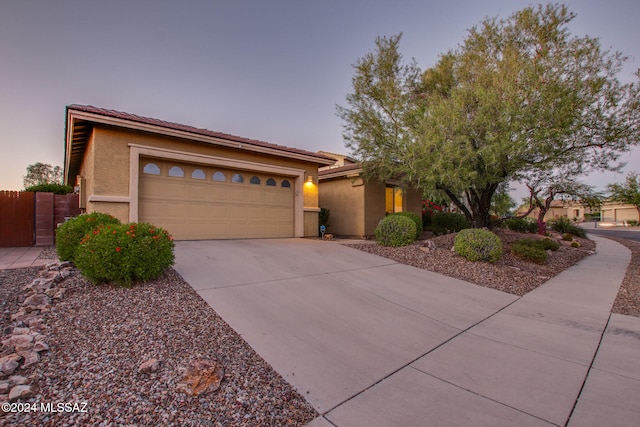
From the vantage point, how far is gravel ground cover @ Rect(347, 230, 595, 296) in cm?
589

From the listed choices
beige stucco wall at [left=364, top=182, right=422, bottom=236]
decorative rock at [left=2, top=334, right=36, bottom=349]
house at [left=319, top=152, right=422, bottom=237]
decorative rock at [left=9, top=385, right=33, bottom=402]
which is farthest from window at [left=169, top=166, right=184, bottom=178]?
decorative rock at [left=9, top=385, right=33, bottom=402]

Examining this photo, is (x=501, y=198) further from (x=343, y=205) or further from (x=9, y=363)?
(x=9, y=363)

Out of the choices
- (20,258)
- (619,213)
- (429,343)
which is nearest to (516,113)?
(429,343)

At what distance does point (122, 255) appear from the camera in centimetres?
407

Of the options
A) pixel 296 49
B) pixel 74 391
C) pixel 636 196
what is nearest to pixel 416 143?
pixel 296 49

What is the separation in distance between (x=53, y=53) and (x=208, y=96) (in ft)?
15.9

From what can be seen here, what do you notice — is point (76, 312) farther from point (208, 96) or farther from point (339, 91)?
point (208, 96)

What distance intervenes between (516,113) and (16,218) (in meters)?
13.7

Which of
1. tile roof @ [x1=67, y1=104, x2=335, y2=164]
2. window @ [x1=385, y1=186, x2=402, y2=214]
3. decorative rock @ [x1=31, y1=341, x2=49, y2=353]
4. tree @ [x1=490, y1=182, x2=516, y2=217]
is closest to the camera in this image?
decorative rock @ [x1=31, y1=341, x2=49, y2=353]

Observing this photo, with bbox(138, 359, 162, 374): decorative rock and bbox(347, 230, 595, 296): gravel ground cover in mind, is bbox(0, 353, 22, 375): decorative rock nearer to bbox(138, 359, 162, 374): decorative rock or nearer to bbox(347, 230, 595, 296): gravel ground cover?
bbox(138, 359, 162, 374): decorative rock

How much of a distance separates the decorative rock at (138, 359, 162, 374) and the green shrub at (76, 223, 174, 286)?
2.08m

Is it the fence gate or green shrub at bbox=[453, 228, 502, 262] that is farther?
the fence gate

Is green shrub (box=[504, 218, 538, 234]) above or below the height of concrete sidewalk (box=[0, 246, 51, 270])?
above

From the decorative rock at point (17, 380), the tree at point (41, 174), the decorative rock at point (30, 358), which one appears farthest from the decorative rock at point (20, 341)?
the tree at point (41, 174)
